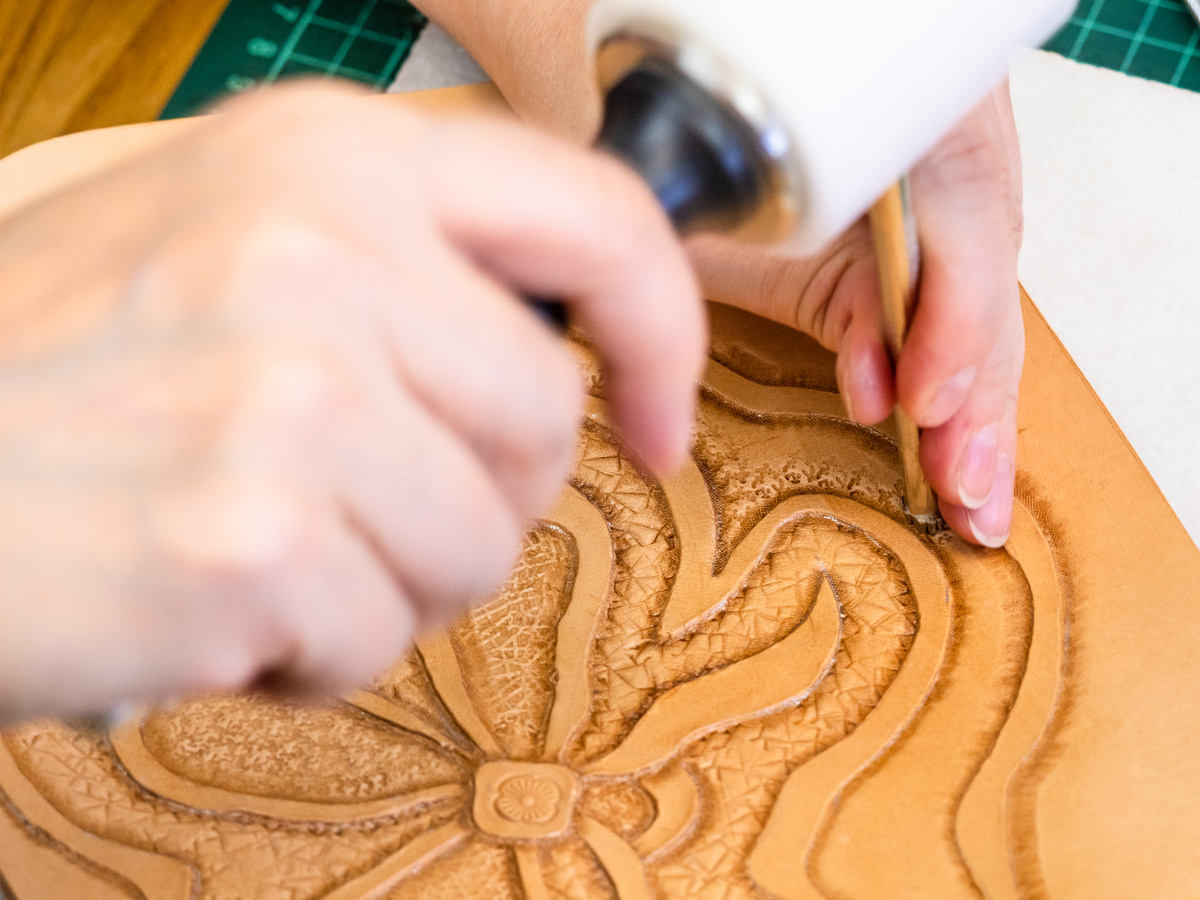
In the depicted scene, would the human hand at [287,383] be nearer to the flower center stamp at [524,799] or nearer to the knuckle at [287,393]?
the knuckle at [287,393]

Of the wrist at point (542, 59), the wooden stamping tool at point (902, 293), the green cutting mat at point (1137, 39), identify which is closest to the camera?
the wooden stamping tool at point (902, 293)

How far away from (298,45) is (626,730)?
2.11 ft

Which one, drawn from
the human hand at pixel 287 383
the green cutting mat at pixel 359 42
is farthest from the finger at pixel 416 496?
the green cutting mat at pixel 359 42

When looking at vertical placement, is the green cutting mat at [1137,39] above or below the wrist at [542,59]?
above

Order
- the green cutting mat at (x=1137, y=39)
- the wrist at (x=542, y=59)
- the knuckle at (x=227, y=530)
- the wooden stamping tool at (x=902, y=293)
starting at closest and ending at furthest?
the knuckle at (x=227, y=530)
the wooden stamping tool at (x=902, y=293)
the wrist at (x=542, y=59)
the green cutting mat at (x=1137, y=39)

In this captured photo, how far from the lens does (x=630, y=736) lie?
42cm

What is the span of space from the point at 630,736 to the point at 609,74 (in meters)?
0.25

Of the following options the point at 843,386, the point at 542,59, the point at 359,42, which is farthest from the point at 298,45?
the point at 843,386

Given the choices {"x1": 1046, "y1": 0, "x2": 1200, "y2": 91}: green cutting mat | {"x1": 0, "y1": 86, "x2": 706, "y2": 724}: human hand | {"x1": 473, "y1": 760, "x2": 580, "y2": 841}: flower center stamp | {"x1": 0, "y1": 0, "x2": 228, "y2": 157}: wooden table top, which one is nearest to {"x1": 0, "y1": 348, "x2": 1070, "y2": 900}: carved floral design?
{"x1": 473, "y1": 760, "x2": 580, "y2": 841}: flower center stamp

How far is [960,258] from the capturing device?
1.40ft

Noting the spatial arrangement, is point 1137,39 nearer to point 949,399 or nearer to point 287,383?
point 949,399

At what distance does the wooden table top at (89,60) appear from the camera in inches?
32.1

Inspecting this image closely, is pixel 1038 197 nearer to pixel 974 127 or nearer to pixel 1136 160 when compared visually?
pixel 1136 160

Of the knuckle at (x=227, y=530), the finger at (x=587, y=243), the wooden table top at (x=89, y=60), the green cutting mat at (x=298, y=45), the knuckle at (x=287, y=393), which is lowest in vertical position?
the wooden table top at (x=89, y=60)
